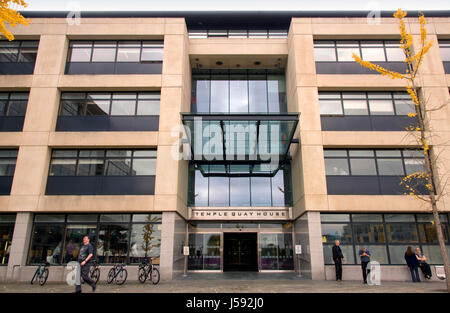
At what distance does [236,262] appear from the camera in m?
19.8

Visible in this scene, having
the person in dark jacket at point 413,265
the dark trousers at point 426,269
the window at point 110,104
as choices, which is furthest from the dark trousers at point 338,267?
the window at point 110,104

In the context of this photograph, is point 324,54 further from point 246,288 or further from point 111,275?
point 111,275

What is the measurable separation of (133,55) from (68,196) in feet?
31.5

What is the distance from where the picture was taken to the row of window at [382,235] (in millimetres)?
15117

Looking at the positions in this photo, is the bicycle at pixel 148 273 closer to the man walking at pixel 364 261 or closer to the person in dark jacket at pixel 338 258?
the person in dark jacket at pixel 338 258

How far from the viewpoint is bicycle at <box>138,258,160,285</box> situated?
1373 centimetres

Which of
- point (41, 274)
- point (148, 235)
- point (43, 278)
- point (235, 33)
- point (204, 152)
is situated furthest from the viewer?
point (235, 33)

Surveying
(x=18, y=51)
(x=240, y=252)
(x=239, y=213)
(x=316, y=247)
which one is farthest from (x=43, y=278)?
(x=18, y=51)

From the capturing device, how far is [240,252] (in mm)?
20000

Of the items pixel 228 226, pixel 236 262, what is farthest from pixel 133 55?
pixel 236 262

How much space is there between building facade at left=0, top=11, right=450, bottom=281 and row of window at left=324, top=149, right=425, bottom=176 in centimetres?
8

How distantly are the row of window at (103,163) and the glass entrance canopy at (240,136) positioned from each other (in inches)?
120

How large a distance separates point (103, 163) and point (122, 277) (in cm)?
649
